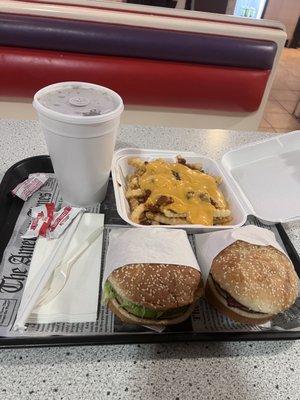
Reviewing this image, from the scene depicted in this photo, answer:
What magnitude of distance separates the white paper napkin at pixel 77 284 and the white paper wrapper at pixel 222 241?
10.2 inches

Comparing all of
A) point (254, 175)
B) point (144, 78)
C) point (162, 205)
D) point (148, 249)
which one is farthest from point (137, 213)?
point (144, 78)

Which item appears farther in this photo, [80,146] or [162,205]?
[162,205]

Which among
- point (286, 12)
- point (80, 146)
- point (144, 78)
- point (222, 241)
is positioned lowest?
point (286, 12)

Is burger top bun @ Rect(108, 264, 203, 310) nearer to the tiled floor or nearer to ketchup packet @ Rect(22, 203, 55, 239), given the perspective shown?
ketchup packet @ Rect(22, 203, 55, 239)

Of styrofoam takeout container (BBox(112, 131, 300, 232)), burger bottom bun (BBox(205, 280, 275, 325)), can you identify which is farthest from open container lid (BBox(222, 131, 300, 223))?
burger bottom bun (BBox(205, 280, 275, 325))

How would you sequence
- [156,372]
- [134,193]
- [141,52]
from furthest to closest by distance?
1. [141,52]
2. [134,193]
3. [156,372]

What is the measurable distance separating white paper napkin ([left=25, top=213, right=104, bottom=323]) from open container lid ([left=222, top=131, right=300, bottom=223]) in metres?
0.49

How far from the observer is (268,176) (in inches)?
45.8

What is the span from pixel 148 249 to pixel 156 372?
0.25m

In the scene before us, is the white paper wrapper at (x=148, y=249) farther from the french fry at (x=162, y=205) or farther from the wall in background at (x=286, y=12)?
the wall in background at (x=286, y=12)

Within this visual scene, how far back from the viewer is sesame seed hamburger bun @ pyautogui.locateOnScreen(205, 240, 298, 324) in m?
0.68

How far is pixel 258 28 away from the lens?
1.99m

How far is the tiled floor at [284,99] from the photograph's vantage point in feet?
12.1

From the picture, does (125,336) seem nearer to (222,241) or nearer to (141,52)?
(222,241)
